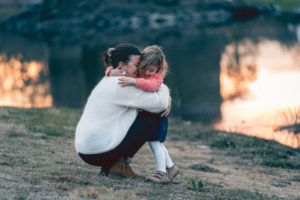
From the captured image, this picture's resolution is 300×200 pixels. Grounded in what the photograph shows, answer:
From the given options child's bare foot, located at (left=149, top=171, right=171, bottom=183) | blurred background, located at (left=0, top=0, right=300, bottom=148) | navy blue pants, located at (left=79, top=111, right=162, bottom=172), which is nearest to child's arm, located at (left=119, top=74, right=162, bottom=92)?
navy blue pants, located at (left=79, top=111, right=162, bottom=172)

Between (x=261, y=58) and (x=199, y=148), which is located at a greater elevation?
(x=261, y=58)

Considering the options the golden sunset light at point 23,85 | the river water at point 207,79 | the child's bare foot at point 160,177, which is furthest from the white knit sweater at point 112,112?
the golden sunset light at point 23,85

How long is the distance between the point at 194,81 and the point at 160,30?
3204 centimetres

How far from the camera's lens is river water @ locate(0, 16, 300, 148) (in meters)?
14.2

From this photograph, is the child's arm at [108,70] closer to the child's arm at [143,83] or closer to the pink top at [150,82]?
the pink top at [150,82]

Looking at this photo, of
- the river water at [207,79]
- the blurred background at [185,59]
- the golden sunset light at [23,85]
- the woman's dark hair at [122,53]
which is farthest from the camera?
the golden sunset light at [23,85]

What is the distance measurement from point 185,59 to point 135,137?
23.5 m

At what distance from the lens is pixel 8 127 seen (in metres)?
8.62

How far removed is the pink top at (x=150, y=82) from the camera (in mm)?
5316

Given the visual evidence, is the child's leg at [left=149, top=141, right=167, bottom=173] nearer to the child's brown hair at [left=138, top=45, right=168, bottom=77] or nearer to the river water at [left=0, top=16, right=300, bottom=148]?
the child's brown hair at [left=138, top=45, right=168, bottom=77]

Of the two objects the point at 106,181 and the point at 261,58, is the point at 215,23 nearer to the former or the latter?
the point at 261,58

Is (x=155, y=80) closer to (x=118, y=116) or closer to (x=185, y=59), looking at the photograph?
(x=118, y=116)

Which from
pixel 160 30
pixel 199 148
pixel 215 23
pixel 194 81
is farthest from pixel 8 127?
pixel 215 23

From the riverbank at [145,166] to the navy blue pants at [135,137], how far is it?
0.24 metres
